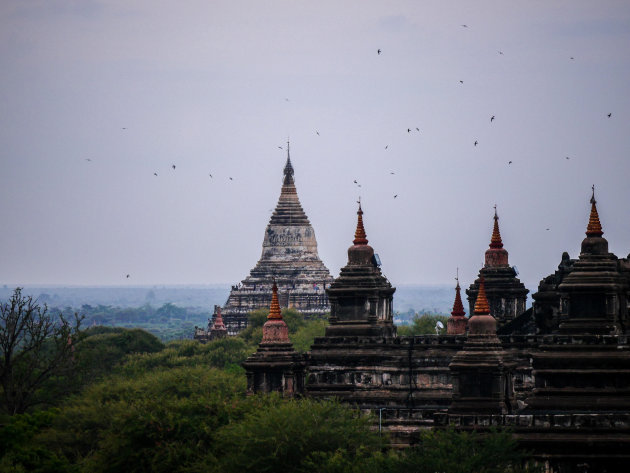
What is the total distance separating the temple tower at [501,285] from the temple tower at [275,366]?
1324 centimetres

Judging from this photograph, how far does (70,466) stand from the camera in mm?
72688

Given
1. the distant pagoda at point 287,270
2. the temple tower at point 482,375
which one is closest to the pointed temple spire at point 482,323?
the temple tower at point 482,375

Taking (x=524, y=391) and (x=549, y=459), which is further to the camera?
(x=524, y=391)

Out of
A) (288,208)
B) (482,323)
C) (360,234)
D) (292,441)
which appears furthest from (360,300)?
(288,208)

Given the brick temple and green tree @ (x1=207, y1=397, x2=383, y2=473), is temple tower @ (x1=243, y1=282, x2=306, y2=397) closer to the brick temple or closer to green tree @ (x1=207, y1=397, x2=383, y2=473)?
the brick temple

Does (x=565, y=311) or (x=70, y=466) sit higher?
(x=565, y=311)

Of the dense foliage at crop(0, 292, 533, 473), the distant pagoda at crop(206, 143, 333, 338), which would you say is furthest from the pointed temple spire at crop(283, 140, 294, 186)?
the dense foliage at crop(0, 292, 533, 473)

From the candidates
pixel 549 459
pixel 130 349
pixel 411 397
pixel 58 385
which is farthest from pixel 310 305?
pixel 549 459

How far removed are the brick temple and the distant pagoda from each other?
3651 inches

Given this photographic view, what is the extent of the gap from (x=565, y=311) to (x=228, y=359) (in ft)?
215

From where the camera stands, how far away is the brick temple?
2459 inches

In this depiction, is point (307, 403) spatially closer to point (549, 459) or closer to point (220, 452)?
point (220, 452)

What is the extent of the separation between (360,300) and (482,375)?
16.6 m

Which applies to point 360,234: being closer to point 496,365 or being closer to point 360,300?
point 360,300
